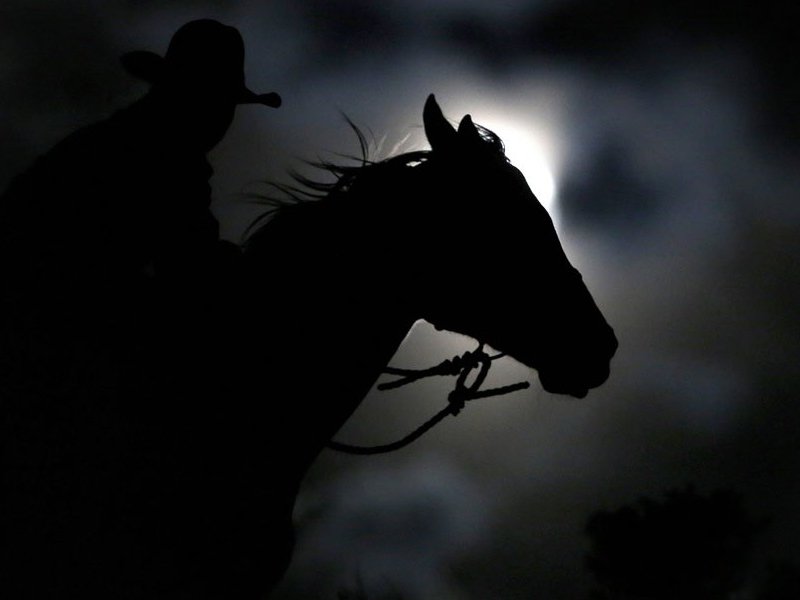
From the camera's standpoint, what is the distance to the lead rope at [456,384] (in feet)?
13.7

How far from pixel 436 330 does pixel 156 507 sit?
5.07 feet

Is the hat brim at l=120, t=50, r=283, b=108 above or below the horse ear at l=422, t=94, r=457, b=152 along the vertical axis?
above

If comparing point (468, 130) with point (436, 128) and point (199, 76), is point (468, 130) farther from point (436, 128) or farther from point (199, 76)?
point (199, 76)

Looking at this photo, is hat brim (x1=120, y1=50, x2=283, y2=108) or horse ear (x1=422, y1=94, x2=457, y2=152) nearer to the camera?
horse ear (x1=422, y1=94, x2=457, y2=152)

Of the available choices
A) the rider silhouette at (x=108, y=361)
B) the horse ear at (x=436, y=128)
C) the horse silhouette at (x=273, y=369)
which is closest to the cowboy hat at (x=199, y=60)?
the rider silhouette at (x=108, y=361)

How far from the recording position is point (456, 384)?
4270 millimetres

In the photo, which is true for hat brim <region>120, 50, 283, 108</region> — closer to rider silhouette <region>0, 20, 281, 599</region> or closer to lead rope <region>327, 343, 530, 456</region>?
rider silhouette <region>0, 20, 281, 599</region>

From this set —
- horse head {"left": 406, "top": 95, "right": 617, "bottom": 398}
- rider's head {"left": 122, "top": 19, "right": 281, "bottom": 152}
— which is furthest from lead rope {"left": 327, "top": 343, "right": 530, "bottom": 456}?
rider's head {"left": 122, "top": 19, "right": 281, "bottom": 152}

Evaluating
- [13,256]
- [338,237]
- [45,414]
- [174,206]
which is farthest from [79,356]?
[338,237]

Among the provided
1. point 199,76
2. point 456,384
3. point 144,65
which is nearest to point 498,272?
point 456,384

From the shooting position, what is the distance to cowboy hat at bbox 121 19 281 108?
4.17 meters

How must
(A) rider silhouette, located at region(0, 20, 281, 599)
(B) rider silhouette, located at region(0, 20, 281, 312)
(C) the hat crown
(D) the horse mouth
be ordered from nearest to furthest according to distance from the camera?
1. (A) rider silhouette, located at region(0, 20, 281, 599)
2. (B) rider silhouette, located at region(0, 20, 281, 312)
3. (C) the hat crown
4. (D) the horse mouth

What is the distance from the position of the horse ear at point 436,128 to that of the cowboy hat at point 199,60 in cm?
93

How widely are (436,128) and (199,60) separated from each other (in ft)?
3.82
